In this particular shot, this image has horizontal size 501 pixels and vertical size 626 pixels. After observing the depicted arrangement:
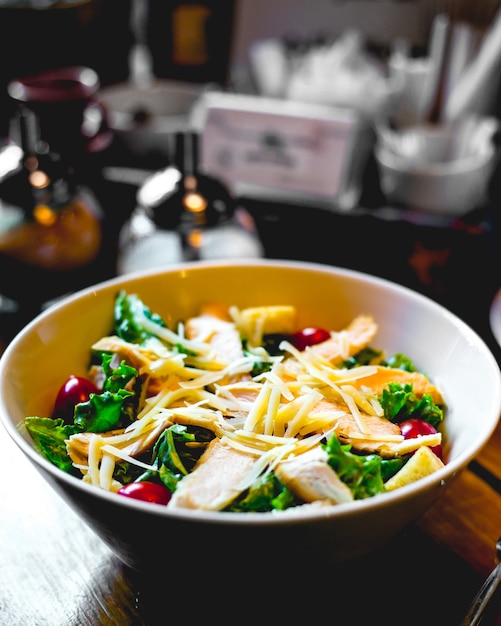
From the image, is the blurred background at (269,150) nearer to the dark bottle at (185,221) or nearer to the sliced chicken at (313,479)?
the dark bottle at (185,221)

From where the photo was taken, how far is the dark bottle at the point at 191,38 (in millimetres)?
2197

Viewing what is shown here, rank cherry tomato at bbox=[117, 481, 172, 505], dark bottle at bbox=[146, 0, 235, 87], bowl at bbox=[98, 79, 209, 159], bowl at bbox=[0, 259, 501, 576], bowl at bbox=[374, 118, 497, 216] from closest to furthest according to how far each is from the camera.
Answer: bowl at bbox=[0, 259, 501, 576], cherry tomato at bbox=[117, 481, 172, 505], bowl at bbox=[374, 118, 497, 216], bowl at bbox=[98, 79, 209, 159], dark bottle at bbox=[146, 0, 235, 87]

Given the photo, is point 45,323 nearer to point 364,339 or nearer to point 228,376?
point 228,376

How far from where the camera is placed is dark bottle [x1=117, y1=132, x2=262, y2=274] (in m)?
1.36

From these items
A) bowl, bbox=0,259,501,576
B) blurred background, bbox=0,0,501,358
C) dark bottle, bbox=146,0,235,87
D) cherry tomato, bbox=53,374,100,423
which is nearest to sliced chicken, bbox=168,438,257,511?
bowl, bbox=0,259,501,576

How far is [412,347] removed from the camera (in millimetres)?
1005

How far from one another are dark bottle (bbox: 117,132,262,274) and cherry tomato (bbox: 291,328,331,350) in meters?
0.39

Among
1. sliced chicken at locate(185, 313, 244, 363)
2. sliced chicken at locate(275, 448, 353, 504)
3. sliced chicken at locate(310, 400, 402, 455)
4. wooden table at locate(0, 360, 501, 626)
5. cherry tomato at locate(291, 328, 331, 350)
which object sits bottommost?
wooden table at locate(0, 360, 501, 626)

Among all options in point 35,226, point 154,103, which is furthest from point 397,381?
point 154,103

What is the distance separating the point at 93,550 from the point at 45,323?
30cm

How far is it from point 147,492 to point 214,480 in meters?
0.07

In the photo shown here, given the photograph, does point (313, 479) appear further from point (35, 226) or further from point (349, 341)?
point (35, 226)

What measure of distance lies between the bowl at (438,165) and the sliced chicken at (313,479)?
1079 mm

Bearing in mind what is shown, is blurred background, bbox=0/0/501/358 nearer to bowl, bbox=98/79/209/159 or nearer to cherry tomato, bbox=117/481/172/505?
bowl, bbox=98/79/209/159
